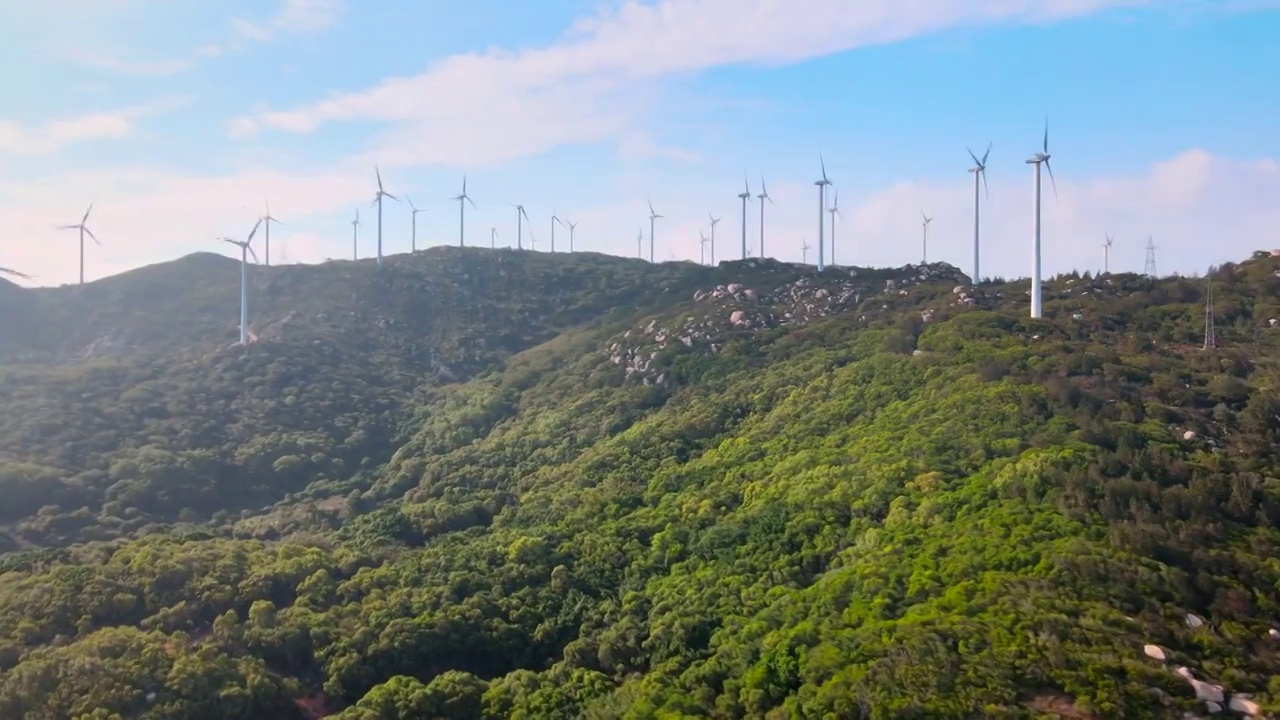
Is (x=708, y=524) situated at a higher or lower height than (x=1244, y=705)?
higher

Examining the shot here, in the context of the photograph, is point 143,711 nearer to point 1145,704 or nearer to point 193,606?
point 193,606

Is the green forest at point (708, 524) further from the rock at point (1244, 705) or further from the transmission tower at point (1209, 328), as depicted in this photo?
the transmission tower at point (1209, 328)

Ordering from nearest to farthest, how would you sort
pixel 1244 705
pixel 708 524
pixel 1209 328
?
pixel 1244 705, pixel 708 524, pixel 1209 328

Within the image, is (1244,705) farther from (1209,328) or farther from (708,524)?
(1209,328)

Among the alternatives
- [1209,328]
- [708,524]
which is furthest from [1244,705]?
[1209,328]

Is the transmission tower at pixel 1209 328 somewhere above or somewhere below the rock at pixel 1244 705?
above

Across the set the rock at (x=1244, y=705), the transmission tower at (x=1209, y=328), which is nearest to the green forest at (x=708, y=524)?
the rock at (x=1244, y=705)

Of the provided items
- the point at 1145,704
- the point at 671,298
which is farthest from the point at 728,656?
the point at 671,298
